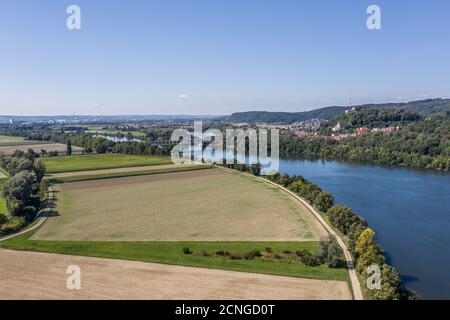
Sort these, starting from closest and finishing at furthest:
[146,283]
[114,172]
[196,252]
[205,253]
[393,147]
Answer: [146,283]
[205,253]
[196,252]
[114,172]
[393,147]

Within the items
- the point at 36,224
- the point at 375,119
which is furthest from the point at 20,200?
the point at 375,119

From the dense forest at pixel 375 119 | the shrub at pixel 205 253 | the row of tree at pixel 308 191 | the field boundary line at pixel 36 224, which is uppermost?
the dense forest at pixel 375 119

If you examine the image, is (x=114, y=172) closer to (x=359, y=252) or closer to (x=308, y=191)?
(x=308, y=191)

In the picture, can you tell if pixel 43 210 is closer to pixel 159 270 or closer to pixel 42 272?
pixel 42 272

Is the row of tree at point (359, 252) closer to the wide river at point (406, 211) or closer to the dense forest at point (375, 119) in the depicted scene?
the wide river at point (406, 211)

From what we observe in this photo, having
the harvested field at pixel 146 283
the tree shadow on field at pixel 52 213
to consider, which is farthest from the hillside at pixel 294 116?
the harvested field at pixel 146 283

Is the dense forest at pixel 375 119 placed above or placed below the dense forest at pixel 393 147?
above
